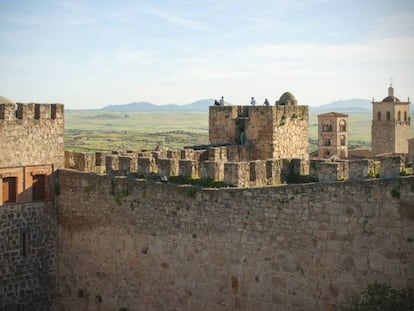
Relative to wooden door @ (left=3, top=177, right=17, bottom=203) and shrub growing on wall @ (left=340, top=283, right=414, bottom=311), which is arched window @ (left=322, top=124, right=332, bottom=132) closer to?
wooden door @ (left=3, top=177, right=17, bottom=203)

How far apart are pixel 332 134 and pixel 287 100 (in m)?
88.0

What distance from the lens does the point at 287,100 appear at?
26.6m

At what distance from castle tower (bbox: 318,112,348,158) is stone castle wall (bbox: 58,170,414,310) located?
93.2 metres

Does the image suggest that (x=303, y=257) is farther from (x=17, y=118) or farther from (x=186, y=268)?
(x=17, y=118)

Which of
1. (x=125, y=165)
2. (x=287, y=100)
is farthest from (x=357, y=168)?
(x=287, y=100)

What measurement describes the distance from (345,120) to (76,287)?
3960 inches

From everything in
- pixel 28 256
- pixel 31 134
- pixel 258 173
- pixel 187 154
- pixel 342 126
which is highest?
pixel 342 126

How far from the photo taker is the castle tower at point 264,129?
2314cm

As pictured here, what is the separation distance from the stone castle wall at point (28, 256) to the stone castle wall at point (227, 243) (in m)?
0.37

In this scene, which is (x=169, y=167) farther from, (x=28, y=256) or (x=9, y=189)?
(x=28, y=256)

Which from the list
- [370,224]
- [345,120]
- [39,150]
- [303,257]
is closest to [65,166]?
[39,150]

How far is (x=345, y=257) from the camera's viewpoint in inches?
578

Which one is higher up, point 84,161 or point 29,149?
point 29,149

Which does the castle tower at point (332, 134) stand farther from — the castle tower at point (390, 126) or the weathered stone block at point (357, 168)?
the weathered stone block at point (357, 168)
